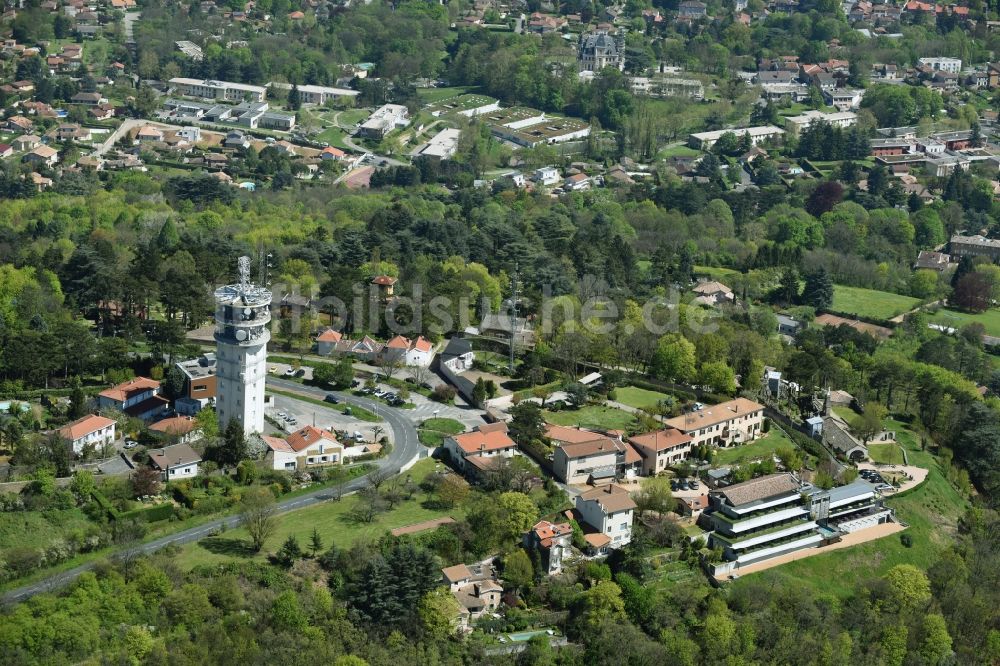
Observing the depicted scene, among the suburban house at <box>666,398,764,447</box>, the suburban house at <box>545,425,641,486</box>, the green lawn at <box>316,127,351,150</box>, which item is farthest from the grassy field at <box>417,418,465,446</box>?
the green lawn at <box>316,127,351,150</box>

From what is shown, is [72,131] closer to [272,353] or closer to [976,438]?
[272,353]

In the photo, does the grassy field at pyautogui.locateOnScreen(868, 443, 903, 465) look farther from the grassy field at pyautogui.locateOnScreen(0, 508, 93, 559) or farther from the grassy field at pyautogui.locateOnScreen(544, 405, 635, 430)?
the grassy field at pyautogui.locateOnScreen(0, 508, 93, 559)

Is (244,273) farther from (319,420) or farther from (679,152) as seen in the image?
(679,152)

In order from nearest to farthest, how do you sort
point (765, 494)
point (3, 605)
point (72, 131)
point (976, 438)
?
point (3, 605) < point (765, 494) < point (976, 438) < point (72, 131)

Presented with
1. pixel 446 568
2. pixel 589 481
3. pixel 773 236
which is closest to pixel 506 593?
→ pixel 446 568

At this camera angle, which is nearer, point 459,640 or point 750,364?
point 459,640

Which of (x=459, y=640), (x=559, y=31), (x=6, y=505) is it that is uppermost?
(x=559, y=31)

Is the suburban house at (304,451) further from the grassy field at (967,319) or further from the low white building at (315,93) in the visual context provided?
the low white building at (315,93)
